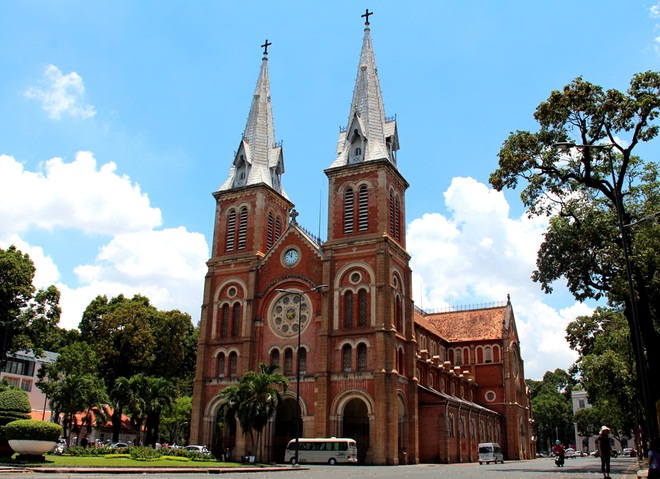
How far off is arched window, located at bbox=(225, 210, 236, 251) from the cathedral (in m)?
0.15

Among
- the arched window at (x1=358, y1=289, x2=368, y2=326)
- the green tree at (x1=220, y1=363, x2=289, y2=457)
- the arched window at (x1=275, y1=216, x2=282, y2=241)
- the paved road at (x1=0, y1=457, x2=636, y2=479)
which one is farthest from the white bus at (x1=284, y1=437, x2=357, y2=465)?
the arched window at (x1=275, y1=216, x2=282, y2=241)

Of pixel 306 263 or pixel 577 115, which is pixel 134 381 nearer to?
pixel 306 263

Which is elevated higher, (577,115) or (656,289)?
(577,115)

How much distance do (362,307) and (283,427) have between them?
1182 cm

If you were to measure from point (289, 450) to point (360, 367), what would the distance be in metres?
7.92

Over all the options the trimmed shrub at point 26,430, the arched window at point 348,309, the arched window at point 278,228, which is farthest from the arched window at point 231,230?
the trimmed shrub at point 26,430

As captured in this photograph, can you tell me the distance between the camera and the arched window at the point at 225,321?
52156 mm

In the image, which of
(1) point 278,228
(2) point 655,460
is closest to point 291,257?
(1) point 278,228

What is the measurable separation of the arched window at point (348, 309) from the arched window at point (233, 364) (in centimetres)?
1018

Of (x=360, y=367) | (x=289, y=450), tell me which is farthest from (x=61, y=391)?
(x=360, y=367)

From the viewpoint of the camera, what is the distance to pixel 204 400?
50312 mm

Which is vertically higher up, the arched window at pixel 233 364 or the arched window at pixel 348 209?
the arched window at pixel 348 209

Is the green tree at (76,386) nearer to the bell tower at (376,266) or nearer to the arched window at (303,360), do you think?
the arched window at (303,360)

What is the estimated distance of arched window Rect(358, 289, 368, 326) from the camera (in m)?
46.9
